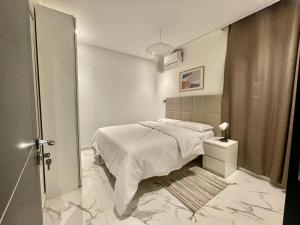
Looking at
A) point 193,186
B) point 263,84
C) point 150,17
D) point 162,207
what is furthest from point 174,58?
point 162,207

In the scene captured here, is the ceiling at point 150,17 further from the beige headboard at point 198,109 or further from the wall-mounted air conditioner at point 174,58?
the beige headboard at point 198,109

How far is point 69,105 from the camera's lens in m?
1.94

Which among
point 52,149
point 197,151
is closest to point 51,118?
point 52,149

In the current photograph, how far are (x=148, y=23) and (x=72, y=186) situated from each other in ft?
9.73

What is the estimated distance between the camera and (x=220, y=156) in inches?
93.4

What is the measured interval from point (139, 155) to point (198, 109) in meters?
2.01

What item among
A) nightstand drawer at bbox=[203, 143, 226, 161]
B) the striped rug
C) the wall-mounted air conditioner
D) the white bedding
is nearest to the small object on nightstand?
nightstand drawer at bbox=[203, 143, 226, 161]

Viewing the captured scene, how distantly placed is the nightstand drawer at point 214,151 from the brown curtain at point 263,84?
18.0 inches

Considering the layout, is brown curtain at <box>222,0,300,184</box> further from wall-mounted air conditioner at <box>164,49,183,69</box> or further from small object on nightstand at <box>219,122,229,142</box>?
wall-mounted air conditioner at <box>164,49,183,69</box>

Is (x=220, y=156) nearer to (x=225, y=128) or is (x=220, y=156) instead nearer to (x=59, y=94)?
(x=225, y=128)

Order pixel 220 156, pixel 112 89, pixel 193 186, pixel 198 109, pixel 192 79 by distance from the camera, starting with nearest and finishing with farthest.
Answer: pixel 193 186, pixel 220 156, pixel 198 109, pixel 192 79, pixel 112 89

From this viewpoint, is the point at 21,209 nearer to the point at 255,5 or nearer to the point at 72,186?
the point at 72,186

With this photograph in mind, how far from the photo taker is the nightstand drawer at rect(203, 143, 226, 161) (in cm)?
234

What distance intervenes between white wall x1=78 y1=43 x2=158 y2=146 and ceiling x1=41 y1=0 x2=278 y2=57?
24.2 inches
